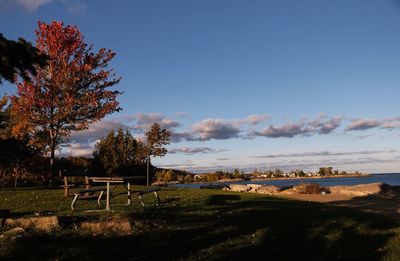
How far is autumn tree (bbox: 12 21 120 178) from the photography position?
2728 centimetres

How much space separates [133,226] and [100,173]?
100 feet

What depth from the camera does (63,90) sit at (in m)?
27.4

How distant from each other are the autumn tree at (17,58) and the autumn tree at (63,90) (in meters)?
20.8

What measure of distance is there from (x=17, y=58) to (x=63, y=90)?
21501 millimetres

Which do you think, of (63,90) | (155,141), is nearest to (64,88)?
(63,90)

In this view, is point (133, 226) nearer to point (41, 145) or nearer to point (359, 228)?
point (359, 228)

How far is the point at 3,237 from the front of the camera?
30.4 feet

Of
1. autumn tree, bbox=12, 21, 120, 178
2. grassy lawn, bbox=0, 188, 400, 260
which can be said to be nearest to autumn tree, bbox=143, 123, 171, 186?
autumn tree, bbox=12, 21, 120, 178

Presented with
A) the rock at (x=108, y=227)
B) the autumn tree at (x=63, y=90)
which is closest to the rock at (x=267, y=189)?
the autumn tree at (x=63, y=90)

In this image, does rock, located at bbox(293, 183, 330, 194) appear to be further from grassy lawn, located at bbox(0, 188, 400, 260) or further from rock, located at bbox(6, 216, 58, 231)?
rock, located at bbox(6, 216, 58, 231)

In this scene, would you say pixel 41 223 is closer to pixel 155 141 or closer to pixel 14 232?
pixel 14 232

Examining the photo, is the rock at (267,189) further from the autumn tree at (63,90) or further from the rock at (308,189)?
the autumn tree at (63,90)

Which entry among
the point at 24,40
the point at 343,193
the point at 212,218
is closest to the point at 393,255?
the point at 212,218

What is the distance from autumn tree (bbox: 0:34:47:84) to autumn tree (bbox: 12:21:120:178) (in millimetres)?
20796
